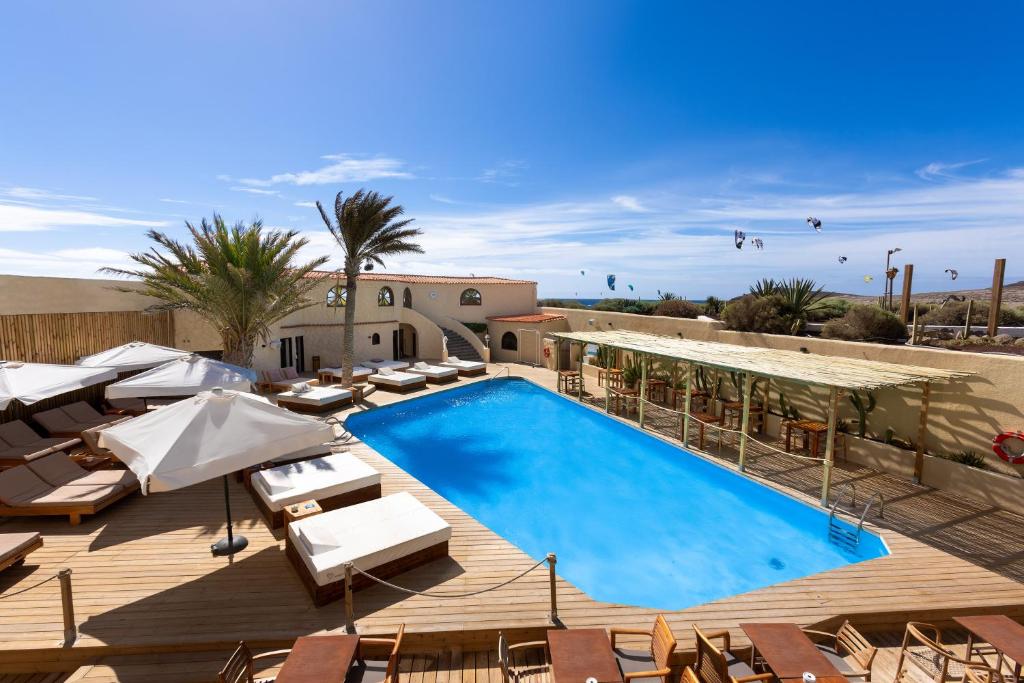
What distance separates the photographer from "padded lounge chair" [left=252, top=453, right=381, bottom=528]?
7.70m

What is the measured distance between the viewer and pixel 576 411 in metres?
17.1

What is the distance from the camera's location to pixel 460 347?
2498cm

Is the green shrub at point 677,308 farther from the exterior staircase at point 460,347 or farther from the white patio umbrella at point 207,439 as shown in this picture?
the white patio umbrella at point 207,439

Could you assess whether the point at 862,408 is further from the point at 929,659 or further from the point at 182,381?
the point at 182,381

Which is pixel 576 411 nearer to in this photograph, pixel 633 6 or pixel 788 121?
pixel 633 6

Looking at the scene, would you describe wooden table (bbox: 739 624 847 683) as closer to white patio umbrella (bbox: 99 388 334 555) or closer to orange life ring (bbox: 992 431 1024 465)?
white patio umbrella (bbox: 99 388 334 555)

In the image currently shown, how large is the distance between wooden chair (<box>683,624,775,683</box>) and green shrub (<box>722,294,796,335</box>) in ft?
53.4

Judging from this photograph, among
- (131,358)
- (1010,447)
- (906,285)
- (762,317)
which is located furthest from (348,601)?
(906,285)

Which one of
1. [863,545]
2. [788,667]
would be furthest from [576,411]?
[788,667]

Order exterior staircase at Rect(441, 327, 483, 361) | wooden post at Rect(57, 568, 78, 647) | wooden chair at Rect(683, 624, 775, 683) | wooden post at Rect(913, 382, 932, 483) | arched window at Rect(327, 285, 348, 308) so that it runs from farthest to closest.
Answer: exterior staircase at Rect(441, 327, 483, 361) < arched window at Rect(327, 285, 348, 308) < wooden post at Rect(913, 382, 932, 483) < wooden post at Rect(57, 568, 78, 647) < wooden chair at Rect(683, 624, 775, 683)

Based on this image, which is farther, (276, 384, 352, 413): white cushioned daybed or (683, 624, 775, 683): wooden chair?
(276, 384, 352, 413): white cushioned daybed

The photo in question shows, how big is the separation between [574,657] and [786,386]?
1217cm

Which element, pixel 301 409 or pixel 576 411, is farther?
pixel 576 411

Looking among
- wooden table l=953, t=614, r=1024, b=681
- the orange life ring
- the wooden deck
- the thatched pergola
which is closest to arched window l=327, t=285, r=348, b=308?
the thatched pergola
